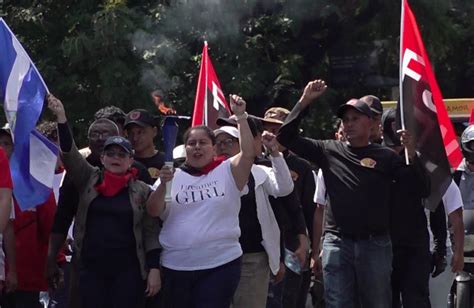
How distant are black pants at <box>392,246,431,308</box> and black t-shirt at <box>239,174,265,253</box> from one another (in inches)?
44.9

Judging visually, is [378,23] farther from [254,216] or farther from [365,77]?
[254,216]

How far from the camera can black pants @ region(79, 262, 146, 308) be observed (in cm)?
744

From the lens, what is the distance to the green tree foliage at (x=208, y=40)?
583 inches

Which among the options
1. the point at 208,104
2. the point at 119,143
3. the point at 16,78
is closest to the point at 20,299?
the point at 119,143

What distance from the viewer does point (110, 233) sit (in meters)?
7.44

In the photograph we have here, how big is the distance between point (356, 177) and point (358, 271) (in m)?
0.61

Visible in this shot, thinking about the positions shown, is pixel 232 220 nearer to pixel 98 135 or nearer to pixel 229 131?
pixel 229 131

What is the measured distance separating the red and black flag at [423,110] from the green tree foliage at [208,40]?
6479 mm

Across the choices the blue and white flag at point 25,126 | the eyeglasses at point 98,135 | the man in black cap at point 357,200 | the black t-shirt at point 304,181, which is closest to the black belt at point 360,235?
the man in black cap at point 357,200

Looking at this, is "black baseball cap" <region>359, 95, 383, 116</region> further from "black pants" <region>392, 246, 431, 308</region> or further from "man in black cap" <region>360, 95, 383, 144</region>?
"black pants" <region>392, 246, 431, 308</region>

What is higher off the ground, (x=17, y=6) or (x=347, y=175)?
(x=17, y=6)

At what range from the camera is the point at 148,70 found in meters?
14.9

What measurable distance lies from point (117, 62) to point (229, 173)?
7.49 meters

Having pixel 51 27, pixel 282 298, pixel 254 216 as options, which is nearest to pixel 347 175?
pixel 254 216
